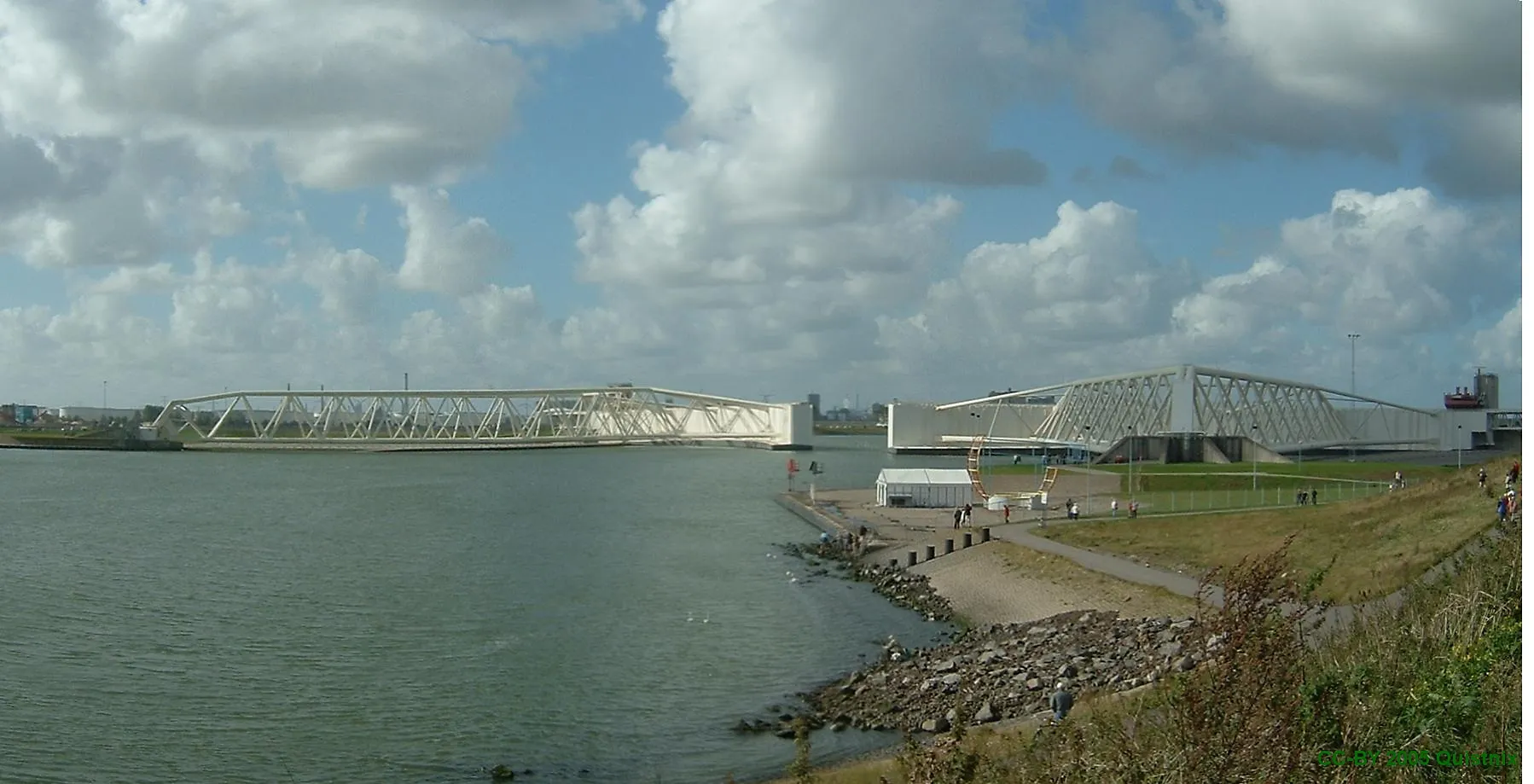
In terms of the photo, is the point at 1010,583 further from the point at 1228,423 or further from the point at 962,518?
the point at 1228,423

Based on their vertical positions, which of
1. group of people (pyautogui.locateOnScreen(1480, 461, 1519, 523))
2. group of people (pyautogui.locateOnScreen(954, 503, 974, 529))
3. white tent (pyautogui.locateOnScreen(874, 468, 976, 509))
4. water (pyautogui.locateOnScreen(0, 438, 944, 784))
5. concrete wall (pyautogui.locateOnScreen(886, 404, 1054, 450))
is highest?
concrete wall (pyautogui.locateOnScreen(886, 404, 1054, 450))

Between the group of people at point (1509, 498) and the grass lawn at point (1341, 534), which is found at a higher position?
the group of people at point (1509, 498)

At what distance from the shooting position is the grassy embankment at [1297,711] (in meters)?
5.29

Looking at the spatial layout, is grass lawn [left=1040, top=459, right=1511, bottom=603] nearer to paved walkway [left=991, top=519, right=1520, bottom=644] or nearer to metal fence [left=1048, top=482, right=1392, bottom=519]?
paved walkway [left=991, top=519, right=1520, bottom=644]

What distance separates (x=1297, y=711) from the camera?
559 centimetres

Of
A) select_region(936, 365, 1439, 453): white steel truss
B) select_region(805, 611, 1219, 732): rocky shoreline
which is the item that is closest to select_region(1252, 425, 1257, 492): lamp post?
select_region(936, 365, 1439, 453): white steel truss

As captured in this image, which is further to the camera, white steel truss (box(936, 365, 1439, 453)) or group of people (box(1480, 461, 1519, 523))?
white steel truss (box(936, 365, 1439, 453))

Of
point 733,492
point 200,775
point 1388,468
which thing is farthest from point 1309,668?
point 733,492

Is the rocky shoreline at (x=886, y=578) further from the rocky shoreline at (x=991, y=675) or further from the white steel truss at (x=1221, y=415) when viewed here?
the white steel truss at (x=1221, y=415)

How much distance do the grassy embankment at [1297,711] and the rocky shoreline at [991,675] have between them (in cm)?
539

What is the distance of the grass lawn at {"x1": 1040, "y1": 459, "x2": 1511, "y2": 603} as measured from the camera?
66.0 feet

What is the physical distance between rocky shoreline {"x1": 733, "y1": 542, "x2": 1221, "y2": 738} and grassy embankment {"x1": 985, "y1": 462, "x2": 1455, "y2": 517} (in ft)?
59.2

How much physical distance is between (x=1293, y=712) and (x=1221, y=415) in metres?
90.1

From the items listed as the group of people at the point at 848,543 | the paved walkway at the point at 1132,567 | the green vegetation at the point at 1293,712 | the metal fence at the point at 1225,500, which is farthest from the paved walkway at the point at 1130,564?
the green vegetation at the point at 1293,712
